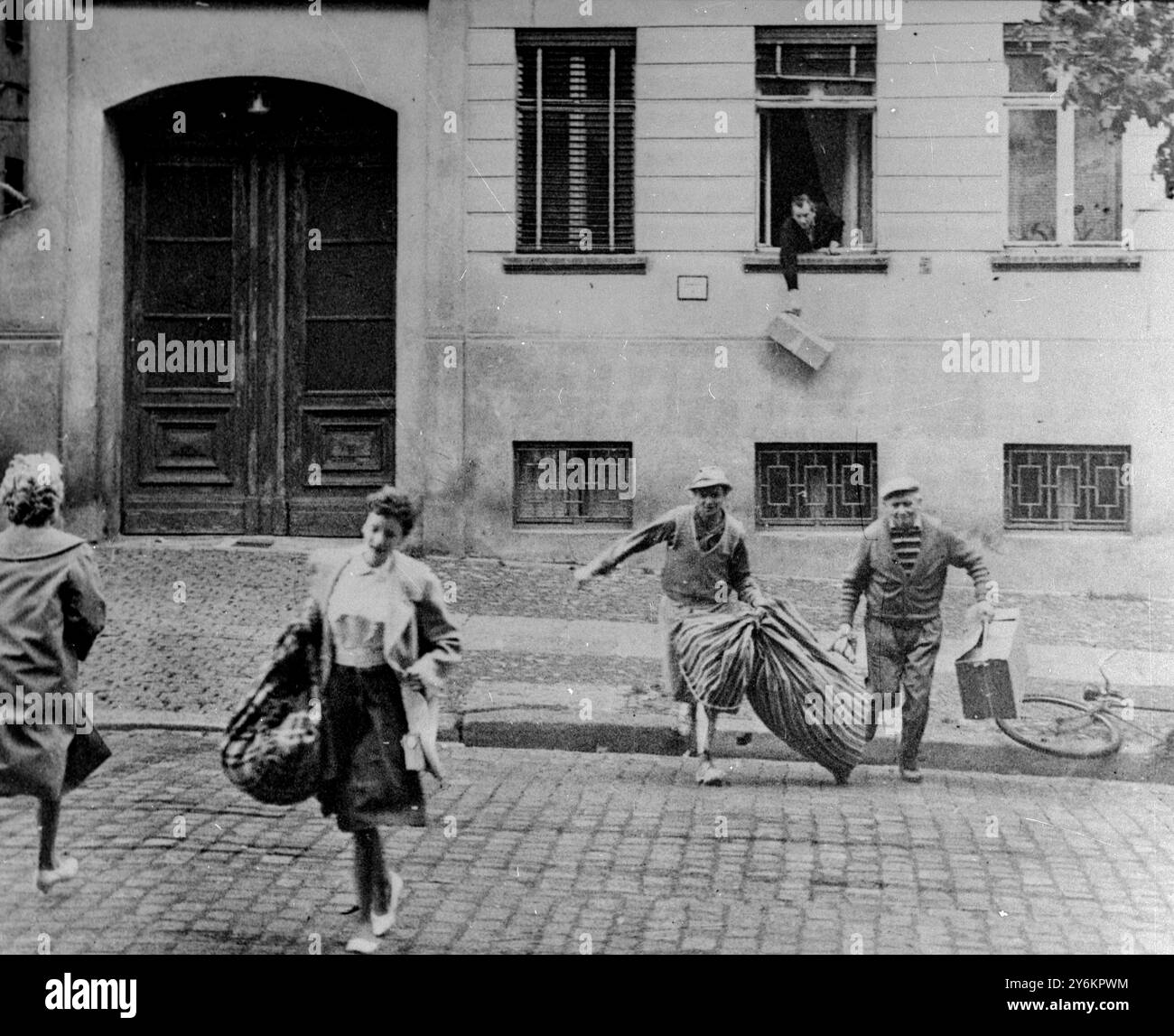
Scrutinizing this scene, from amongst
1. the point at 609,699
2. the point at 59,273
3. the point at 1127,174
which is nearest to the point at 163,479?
the point at 59,273

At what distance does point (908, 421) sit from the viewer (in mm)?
6195

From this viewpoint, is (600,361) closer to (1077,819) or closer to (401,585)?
(401,585)

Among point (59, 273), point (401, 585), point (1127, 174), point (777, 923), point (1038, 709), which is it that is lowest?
point (777, 923)

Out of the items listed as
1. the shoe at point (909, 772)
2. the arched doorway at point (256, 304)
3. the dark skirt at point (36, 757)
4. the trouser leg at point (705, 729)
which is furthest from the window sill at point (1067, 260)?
the dark skirt at point (36, 757)

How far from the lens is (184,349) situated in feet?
21.9

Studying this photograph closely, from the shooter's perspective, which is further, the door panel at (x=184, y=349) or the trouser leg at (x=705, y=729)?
the door panel at (x=184, y=349)

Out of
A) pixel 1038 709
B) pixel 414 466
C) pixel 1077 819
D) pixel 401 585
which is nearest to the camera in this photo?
pixel 401 585

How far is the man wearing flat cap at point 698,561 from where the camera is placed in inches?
243

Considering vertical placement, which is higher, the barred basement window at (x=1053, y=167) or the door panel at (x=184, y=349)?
the barred basement window at (x=1053, y=167)

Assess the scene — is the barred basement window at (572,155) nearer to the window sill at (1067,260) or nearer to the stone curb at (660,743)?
the window sill at (1067,260)

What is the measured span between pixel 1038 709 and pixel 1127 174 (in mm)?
2511

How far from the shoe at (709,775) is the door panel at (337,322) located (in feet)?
6.88

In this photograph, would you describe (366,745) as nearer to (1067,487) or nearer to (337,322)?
(337,322)

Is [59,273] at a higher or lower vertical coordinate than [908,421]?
higher
